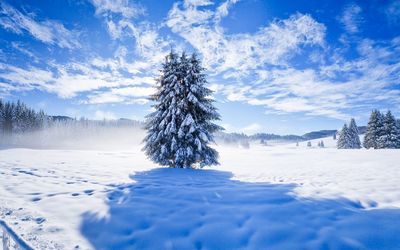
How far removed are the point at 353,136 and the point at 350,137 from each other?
2.33 feet

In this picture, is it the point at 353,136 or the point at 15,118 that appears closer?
the point at 353,136

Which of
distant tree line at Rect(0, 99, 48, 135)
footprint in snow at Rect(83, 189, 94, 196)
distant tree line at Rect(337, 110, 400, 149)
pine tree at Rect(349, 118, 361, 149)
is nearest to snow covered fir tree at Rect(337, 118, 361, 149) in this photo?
pine tree at Rect(349, 118, 361, 149)

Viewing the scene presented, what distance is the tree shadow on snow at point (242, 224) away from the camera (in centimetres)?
383

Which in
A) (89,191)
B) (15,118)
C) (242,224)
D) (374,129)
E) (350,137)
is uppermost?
(15,118)

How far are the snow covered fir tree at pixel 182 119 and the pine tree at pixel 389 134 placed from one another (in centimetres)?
3947

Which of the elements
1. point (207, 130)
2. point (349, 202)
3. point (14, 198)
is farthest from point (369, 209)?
point (207, 130)

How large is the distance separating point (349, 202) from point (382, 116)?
4631cm

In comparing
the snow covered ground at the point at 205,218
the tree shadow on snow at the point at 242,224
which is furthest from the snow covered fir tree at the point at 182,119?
the tree shadow on snow at the point at 242,224

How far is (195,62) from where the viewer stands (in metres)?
15.2

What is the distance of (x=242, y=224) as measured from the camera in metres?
4.50

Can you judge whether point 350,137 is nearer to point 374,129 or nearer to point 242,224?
point 374,129

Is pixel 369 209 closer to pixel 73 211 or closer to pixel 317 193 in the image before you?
pixel 317 193

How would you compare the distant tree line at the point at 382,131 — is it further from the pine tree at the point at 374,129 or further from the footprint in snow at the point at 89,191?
the footprint in snow at the point at 89,191

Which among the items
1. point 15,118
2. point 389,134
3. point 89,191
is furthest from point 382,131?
point 15,118
